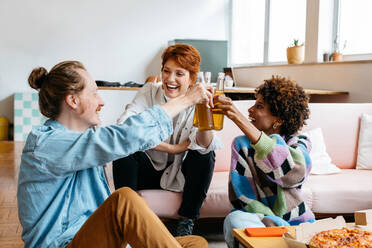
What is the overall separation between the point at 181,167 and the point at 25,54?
5181 millimetres

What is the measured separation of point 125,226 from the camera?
1225 mm

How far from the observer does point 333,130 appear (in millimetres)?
3059

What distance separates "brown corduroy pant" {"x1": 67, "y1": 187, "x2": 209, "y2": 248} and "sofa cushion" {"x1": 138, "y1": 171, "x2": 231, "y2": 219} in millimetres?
1048

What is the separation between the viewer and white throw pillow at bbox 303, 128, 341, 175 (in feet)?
9.37

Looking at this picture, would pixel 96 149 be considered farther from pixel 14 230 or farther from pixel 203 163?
pixel 14 230

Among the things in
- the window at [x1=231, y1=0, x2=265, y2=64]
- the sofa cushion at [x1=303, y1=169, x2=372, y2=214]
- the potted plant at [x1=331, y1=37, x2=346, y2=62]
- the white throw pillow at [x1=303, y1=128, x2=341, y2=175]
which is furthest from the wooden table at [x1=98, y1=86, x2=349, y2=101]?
the sofa cushion at [x1=303, y1=169, x2=372, y2=214]

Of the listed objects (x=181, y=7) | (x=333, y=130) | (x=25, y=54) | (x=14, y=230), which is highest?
(x=181, y=7)

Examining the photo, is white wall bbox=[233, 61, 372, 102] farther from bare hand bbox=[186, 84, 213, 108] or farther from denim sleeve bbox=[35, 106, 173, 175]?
denim sleeve bbox=[35, 106, 173, 175]

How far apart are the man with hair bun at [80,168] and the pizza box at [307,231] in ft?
1.07

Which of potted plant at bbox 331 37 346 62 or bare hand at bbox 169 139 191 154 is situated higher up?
potted plant at bbox 331 37 346 62

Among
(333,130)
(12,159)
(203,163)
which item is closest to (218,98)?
(203,163)

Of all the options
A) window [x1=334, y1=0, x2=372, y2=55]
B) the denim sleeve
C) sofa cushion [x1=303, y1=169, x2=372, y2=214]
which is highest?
window [x1=334, y1=0, x2=372, y2=55]

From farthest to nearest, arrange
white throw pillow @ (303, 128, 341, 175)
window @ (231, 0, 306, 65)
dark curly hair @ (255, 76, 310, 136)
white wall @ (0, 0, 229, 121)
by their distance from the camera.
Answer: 1. white wall @ (0, 0, 229, 121)
2. window @ (231, 0, 306, 65)
3. white throw pillow @ (303, 128, 341, 175)
4. dark curly hair @ (255, 76, 310, 136)

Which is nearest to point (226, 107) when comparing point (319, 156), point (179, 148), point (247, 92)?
point (179, 148)
